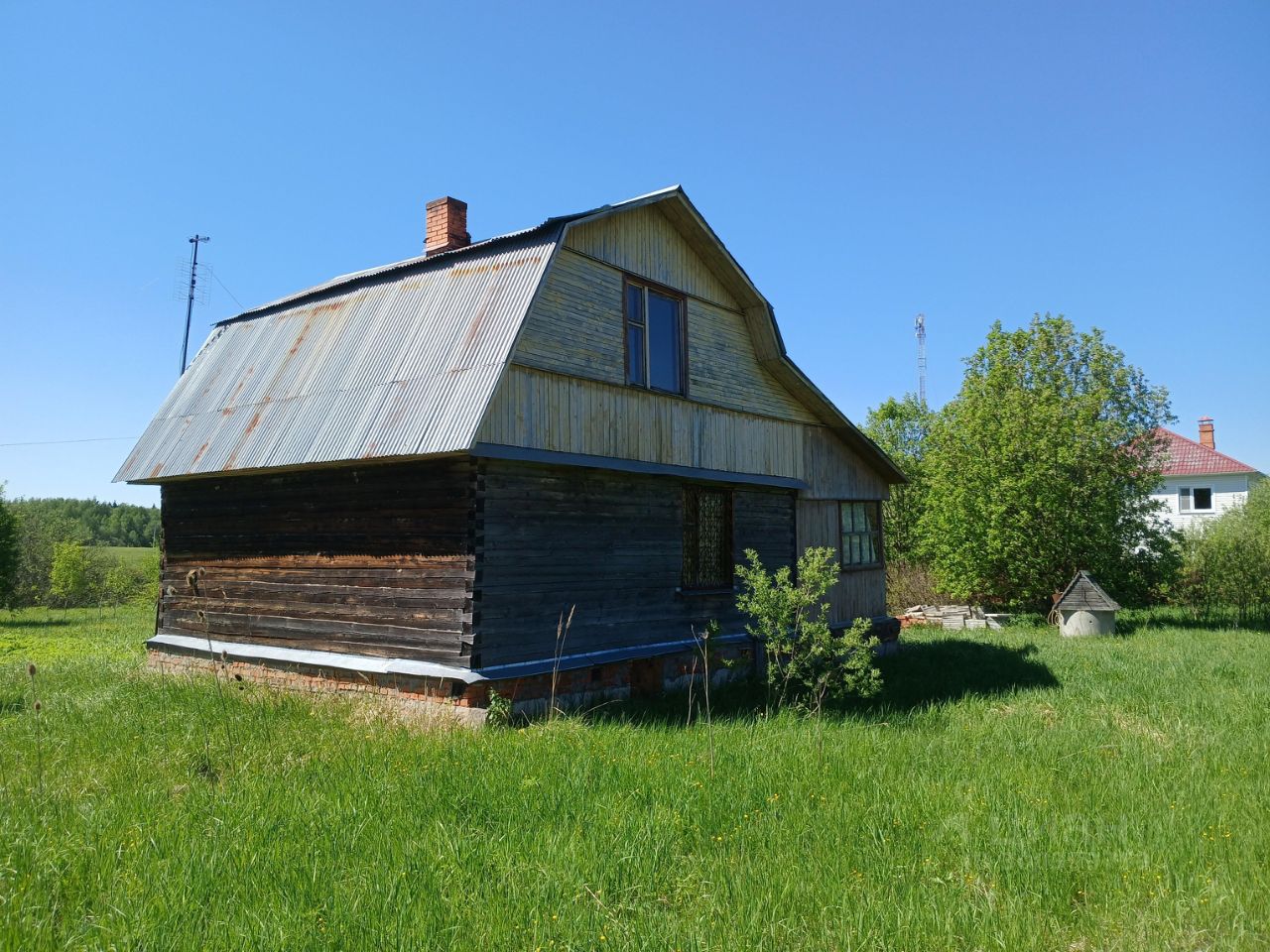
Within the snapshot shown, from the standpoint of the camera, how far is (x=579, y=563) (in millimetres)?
11258

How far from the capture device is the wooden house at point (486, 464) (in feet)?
33.4

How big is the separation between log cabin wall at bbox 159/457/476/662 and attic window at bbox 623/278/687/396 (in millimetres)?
3460

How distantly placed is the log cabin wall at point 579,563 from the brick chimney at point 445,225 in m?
4.85

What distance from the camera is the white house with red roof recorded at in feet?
150

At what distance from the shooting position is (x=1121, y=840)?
5.96 metres

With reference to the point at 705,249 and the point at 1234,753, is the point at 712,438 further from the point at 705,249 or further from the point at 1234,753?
the point at 1234,753

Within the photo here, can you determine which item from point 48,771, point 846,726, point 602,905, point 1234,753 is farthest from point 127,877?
point 1234,753

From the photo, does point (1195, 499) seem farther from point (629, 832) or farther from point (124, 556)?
point (124, 556)

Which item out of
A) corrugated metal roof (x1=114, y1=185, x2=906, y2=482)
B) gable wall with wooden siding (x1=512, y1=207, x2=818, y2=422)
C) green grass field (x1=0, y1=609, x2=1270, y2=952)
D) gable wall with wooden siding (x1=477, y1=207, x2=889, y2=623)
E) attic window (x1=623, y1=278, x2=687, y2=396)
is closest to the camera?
green grass field (x1=0, y1=609, x2=1270, y2=952)

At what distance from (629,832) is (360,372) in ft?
25.7

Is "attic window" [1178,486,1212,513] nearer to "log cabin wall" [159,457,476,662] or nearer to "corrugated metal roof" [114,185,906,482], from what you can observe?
"corrugated metal roof" [114,185,906,482]

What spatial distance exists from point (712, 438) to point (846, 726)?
212 inches

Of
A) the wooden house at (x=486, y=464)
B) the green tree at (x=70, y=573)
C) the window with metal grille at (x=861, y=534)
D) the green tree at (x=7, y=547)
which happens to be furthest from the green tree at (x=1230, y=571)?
the green tree at (x=70, y=573)

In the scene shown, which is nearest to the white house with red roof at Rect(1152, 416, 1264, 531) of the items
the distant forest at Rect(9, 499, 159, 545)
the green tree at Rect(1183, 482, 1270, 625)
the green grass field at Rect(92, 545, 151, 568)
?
the green tree at Rect(1183, 482, 1270, 625)
